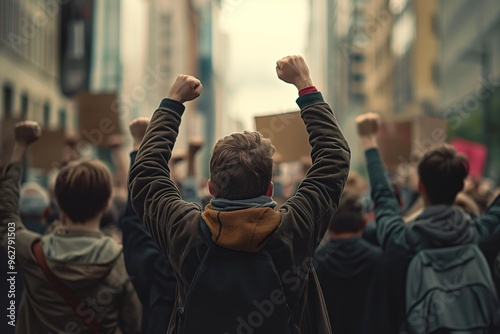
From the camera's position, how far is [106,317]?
4.23 meters

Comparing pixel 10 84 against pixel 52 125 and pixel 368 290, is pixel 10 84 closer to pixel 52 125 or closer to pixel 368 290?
pixel 52 125

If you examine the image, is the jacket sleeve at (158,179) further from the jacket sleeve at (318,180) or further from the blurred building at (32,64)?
the blurred building at (32,64)

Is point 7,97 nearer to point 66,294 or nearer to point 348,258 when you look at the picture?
point 348,258

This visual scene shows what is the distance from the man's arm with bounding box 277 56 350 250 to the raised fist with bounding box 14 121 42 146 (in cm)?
151

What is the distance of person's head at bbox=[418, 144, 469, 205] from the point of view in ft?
15.3

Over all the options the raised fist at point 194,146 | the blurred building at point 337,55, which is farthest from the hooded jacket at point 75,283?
the blurred building at point 337,55

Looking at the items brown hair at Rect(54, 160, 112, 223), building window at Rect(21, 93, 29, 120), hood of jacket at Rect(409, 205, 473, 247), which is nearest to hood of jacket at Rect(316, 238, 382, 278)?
hood of jacket at Rect(409, 205, 473, 247)

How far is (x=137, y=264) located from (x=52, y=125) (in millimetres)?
31891

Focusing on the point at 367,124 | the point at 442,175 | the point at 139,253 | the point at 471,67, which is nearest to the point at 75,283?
the point at 139,253

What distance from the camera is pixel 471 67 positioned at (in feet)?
165

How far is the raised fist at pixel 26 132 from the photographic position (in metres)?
4.50

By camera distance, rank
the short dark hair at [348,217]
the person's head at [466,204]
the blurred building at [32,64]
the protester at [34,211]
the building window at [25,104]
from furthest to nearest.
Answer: the building window at [25,104] < the blurred building at [32,64] < the protester at [34,211] < the person's head at [466,204] < the short dark hair at [348,217]

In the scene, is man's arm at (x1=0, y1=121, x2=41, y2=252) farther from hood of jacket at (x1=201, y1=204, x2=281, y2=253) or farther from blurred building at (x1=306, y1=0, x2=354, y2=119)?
blurred building at (x1=306, y1=0, x2=354, y2=119)

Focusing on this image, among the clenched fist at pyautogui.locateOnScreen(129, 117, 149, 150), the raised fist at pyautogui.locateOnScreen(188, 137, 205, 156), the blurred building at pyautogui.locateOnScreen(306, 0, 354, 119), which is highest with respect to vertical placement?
the blurred building at pyautogui.locateOnScreen(306, 0, 354, 119)
